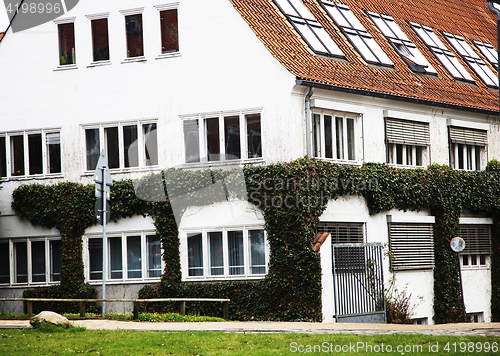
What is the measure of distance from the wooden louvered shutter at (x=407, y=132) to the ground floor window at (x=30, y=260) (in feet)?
36.4

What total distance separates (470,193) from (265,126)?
8.25 m

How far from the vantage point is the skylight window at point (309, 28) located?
23844 millimetres

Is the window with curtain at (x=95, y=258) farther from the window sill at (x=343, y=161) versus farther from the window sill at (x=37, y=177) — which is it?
the window sill at (x=343, y=161)

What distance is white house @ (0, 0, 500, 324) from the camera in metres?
22.2

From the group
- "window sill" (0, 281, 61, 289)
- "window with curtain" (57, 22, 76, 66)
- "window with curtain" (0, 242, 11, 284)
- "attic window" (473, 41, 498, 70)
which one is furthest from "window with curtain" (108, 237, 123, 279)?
"attic window" (473, 41, 498, 70)

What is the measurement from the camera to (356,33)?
2622 centimetres

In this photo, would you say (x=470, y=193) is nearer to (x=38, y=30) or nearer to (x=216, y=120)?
(x=216, y=120)

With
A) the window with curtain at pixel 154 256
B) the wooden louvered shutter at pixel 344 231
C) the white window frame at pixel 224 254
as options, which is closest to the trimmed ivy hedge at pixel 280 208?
the white window frame at pixel 224 254

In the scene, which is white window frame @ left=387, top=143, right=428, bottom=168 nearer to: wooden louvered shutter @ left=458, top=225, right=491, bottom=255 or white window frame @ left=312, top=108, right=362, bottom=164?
white window frame @ left=312, top=108, right=362, bottom=164

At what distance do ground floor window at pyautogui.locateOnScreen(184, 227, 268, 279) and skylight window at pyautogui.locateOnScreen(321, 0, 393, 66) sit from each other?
7445 millimetres

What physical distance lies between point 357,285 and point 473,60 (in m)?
12.9

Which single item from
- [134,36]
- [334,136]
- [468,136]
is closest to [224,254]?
[334,136]

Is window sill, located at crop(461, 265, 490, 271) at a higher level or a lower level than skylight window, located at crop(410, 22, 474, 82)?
lower

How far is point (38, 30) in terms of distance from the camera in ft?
82.3
